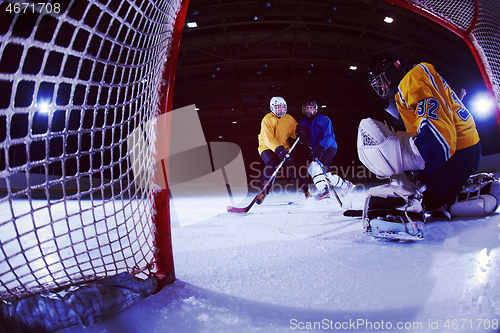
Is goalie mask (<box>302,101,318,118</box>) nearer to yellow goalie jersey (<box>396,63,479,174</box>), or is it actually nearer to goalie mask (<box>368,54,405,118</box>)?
goalie mask (<box>368,54,405,118</box>)

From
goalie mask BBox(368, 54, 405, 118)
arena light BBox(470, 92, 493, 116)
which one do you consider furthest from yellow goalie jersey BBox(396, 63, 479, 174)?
arena light BBox(470, 92, 493, 116)

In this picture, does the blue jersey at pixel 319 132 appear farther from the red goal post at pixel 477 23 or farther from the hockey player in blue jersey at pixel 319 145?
the red goal post at pixel 477 23

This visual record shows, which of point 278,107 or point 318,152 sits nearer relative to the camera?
point 318,152

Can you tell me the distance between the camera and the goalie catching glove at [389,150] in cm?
108

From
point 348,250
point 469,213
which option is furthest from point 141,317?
point 469,213

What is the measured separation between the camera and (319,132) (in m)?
2.80

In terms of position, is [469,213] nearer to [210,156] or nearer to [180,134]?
[210,156]

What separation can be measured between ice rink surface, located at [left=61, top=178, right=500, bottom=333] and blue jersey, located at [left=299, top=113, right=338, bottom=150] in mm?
1735

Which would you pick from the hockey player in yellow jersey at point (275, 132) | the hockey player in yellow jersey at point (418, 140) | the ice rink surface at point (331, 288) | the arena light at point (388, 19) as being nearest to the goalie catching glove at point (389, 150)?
the hockey player in yellow jersey at point (418, 140)

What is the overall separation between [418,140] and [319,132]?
5.66ft

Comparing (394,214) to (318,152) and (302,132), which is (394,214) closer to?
(318,152)

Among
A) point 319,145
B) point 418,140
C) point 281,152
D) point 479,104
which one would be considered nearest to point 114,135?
point 418,140

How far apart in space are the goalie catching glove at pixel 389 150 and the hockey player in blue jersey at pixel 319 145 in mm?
1516

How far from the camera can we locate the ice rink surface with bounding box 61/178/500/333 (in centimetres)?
51
